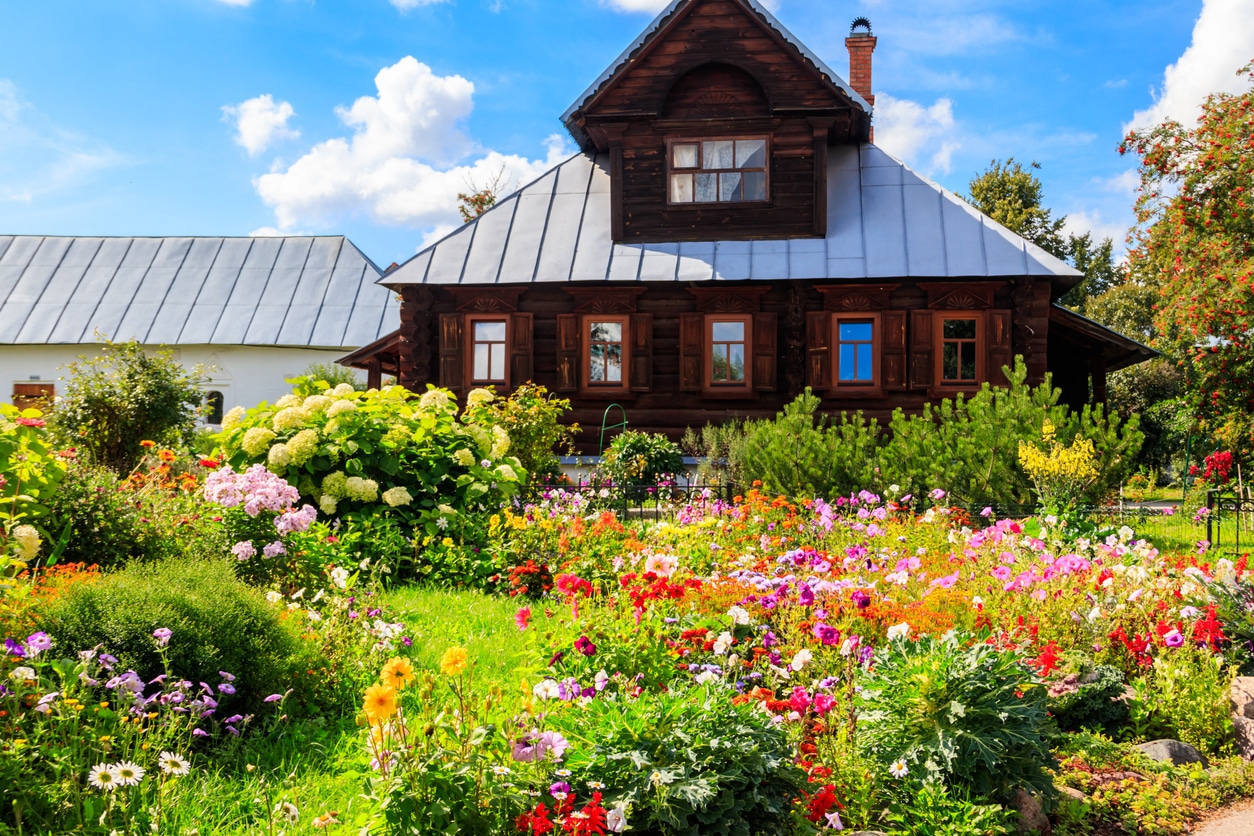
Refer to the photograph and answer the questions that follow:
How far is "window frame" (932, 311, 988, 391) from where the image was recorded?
41.5ft

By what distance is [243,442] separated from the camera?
22.6 feet

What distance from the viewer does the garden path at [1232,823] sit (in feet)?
11.8

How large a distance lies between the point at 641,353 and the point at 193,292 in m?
13.7

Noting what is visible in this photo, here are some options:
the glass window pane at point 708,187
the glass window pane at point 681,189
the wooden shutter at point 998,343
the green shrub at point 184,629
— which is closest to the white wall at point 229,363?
the glass window pane at point 681,189

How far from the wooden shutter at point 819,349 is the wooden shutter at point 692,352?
151cm

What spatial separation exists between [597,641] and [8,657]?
197 cm

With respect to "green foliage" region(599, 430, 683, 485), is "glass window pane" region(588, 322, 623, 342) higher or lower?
higher

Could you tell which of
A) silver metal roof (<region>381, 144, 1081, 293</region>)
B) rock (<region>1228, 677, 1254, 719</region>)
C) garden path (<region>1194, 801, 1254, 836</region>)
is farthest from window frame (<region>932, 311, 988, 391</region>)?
garden path (<region>1194, 801, 1254, 836</region>)

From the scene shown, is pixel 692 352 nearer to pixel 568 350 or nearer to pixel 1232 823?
pixel 568 350

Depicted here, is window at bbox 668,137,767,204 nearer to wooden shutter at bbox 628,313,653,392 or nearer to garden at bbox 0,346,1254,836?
wooden shutter at bbox 628,313,653,392

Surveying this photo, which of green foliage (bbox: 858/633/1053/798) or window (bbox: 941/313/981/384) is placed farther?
window (bbox: 941/313/981/384)

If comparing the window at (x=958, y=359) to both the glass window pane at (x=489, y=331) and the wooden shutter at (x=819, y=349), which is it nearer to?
the wooden shutter at (x=819, y=349)

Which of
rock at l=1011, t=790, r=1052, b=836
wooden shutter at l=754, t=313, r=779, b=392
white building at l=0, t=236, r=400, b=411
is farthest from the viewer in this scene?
white building at l=0, t=236, r=400, b=411

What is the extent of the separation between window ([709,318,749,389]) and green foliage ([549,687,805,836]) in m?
10.5
